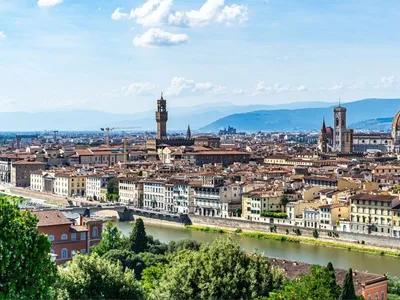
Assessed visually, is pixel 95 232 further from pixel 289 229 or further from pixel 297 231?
pixel 289 229

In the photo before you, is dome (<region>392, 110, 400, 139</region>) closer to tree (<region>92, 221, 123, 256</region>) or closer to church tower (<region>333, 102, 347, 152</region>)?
church tower (<region>333, 102, 347, 152</region>)

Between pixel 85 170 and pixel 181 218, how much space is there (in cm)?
1617

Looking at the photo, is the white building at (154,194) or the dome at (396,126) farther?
the dome at (396,126)

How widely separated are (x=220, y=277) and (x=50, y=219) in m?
7.60

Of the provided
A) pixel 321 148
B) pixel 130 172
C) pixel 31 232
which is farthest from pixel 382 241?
pixel 321 148

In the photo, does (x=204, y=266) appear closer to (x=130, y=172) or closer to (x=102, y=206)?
(x=102, y=206)

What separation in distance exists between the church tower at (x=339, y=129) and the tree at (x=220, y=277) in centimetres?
6016

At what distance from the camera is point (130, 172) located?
4384 cm

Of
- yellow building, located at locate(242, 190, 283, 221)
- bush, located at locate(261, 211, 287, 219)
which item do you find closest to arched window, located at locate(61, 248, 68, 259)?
bush, located at locate(261, 211, 287, 219)

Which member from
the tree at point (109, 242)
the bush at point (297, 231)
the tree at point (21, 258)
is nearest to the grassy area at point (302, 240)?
the bush at point (297, 231)

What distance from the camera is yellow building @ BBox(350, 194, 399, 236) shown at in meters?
25.5

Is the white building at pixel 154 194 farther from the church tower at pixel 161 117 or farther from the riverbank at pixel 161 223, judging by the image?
the church tower at pixel 161 117

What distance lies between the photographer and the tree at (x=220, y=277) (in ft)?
39.7

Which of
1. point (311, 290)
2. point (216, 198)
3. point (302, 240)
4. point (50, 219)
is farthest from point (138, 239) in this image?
point (216, 198)
